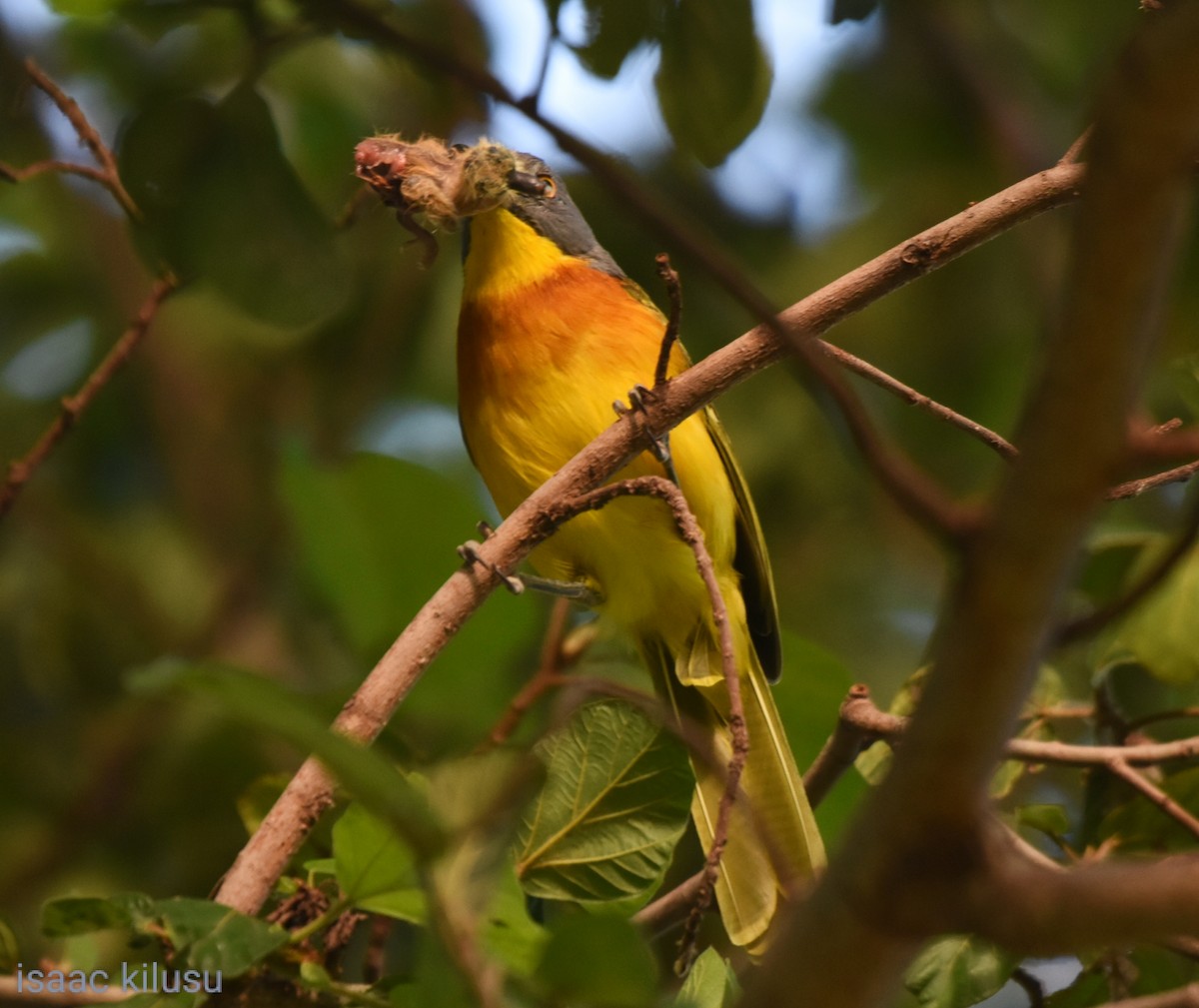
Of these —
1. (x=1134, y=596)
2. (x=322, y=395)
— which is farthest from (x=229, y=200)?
(x=322, y=395)

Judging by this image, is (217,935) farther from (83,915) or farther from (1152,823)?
(1152,823)

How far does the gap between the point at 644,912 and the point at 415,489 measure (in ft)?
2.77

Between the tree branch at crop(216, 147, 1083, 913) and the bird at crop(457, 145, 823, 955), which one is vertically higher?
the bird at crop(457, 145, 823, 955)

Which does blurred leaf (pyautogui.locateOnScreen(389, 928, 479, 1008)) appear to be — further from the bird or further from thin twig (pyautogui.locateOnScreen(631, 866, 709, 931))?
the bird

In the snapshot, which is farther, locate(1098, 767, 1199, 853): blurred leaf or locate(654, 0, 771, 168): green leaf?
locate(1098, 767, 1199, 853): blurred leaf

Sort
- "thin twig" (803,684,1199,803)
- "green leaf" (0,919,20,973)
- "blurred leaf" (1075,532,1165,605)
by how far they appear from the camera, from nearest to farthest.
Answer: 1. "green leaf" (0,919,20,973)
2. "thin twig" (803,684,1199,803)
3. "blurred leaf" (1075,532,1165,605)

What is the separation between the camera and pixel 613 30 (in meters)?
2.00

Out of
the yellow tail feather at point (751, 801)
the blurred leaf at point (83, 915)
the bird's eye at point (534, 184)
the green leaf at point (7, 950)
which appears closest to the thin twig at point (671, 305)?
the yellow tail feather at point (751, 801)

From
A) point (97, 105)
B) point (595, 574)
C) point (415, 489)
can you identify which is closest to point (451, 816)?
point (415, 489)

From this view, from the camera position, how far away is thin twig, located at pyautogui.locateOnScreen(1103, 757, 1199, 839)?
1.92m

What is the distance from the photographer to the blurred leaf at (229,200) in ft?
6.96

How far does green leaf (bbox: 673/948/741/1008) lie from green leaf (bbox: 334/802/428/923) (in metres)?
0.34

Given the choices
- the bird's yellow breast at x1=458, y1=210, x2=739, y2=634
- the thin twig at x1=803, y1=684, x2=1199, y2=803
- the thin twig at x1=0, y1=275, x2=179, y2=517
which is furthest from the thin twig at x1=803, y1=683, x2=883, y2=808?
the thin twig at x1=0, y1=275, x2=179, y2=517

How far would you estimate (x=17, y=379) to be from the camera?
4.88m
